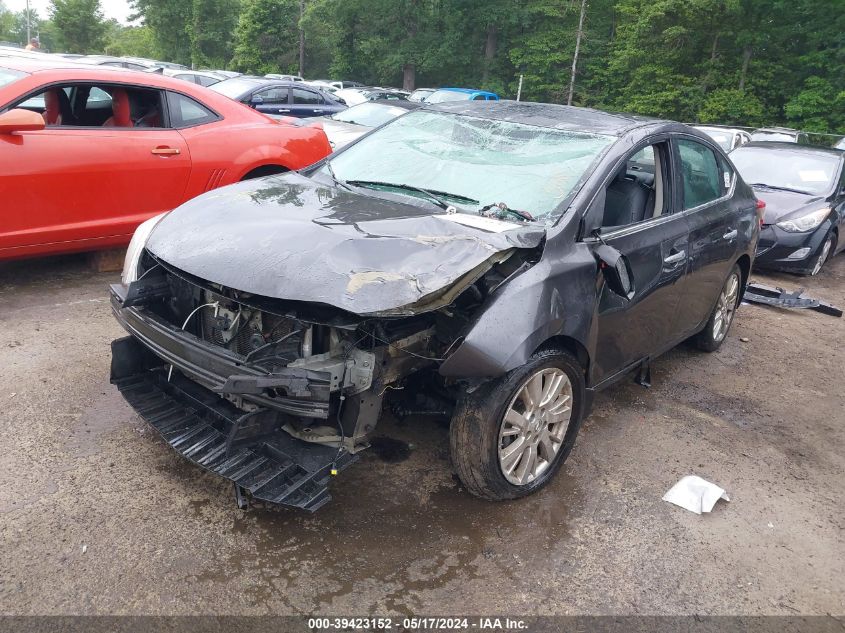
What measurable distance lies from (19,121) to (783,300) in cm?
648

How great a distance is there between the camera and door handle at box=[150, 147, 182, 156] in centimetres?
532

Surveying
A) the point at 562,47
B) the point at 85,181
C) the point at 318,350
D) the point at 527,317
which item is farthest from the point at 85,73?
the point at 562,47

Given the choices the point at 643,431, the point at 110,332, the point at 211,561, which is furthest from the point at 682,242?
the point at 110,332

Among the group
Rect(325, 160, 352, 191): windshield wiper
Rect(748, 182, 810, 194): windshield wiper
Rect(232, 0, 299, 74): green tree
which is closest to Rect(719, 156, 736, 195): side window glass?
Rect(325, 160, 352, 191): windshield wiper

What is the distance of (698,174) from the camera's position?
4316mm

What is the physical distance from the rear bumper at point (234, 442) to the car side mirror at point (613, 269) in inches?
57.7

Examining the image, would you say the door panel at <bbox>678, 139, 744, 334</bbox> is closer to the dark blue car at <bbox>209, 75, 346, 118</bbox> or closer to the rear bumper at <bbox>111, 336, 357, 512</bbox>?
the rear bumper at <bbox>111, 336, 357, 512</bbox>

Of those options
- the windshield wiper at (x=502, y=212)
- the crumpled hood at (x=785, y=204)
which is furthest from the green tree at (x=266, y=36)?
the windshield wiper at (x=502, y=212)

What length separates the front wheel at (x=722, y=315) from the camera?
199 inches

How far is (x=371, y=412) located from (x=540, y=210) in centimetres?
127

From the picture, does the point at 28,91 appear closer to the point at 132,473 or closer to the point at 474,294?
the point at 132,473

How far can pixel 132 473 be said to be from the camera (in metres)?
3.12

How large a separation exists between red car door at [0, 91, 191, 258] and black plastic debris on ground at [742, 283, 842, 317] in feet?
17.2

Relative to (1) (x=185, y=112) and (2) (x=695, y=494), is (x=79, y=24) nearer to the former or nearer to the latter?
(1) (x=185, y=112)
